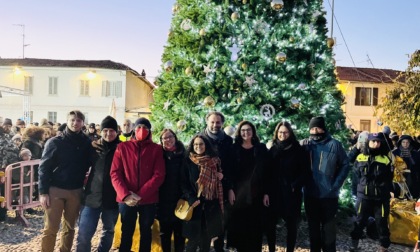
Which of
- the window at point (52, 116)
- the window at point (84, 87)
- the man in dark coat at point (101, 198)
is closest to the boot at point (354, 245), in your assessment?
the man in dark coat at point (101, 198)

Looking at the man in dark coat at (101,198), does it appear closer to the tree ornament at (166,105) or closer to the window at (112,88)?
the tree ornament at (166,105)

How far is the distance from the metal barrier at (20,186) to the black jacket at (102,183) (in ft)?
11.1

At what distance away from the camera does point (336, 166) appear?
5.09m

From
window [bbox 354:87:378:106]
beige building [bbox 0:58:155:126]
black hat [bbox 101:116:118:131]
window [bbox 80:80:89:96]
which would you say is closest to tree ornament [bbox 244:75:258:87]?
black hat [bbox 101:116:118:131]

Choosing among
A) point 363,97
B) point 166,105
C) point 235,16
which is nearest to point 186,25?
point 235,16

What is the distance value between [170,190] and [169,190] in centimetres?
Answer: 1

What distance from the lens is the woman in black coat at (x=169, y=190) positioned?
15.7 feet

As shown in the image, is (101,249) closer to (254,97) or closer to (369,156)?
(254,97)

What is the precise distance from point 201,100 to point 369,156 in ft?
8.69

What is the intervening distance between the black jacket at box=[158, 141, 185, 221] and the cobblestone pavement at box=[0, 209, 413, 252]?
1.47 meters

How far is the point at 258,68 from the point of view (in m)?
6.16

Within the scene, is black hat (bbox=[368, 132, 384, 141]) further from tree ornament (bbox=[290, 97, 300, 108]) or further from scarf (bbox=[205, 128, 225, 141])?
scarf (bbox=[205, 128, 225, 141])

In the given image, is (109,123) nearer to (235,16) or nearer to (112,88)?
(235,16)

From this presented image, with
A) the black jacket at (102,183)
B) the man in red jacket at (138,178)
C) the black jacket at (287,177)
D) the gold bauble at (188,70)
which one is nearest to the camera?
the man in red jacket at (138,178)
